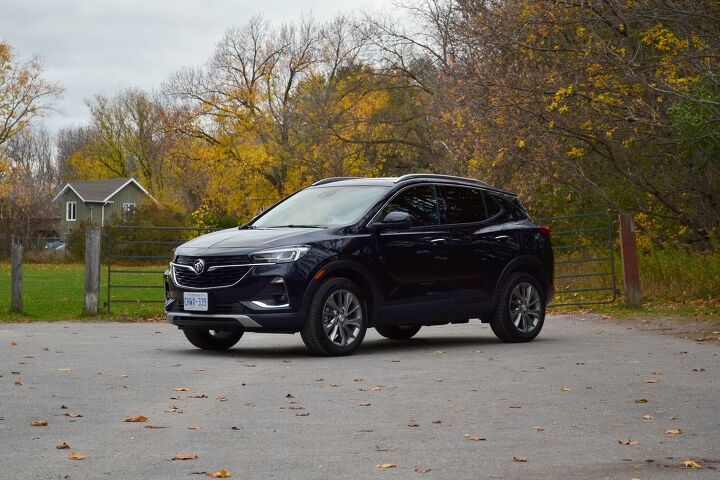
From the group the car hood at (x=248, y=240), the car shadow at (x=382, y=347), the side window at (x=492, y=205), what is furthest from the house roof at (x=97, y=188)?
the car hood at (x=248, y=240)

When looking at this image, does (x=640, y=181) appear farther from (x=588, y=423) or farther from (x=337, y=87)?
(x=337, y=87)

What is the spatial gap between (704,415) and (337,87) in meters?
50.2

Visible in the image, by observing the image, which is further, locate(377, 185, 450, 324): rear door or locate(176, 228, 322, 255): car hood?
locate(377, 185, 450, 324): rear door

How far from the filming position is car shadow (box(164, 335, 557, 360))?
13570 mm

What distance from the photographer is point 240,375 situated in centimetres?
1135

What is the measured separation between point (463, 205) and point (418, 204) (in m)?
0.79

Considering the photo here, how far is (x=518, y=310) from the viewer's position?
15.0 meters

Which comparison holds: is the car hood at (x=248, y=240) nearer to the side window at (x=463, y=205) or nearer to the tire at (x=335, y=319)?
the tire at (x=335, y=319)

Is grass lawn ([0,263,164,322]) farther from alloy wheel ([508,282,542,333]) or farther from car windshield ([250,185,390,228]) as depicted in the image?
alloy wheel ([508,282,542,333])

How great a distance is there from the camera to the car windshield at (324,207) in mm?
13602

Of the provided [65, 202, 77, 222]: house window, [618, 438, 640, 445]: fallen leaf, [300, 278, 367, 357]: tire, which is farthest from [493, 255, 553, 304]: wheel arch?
[65, 202, 77, 222]: house window

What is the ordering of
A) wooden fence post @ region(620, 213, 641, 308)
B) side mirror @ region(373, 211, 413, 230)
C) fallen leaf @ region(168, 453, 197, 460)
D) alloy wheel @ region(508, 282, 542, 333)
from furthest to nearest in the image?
wooden fence post @ region(620, 213, 641, 308), alloy wheel @ region(508, 282, 542, 333), side mirror @ region(373, 211, 413, 230), fallen leaf @ region(168, 453, 197, 460)

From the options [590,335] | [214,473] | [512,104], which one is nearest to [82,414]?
[214,473]

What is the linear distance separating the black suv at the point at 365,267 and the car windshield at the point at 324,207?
0.02m
